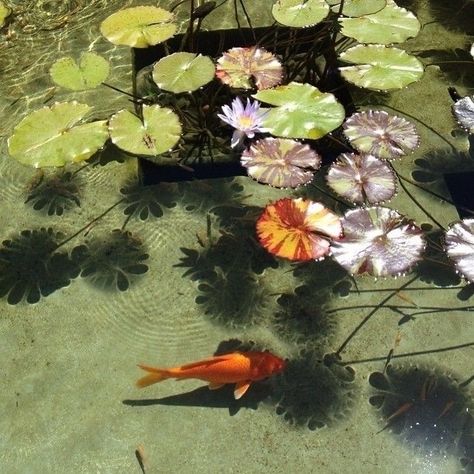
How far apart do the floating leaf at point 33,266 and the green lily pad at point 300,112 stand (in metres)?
0.79

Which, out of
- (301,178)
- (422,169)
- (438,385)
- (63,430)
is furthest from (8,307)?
(422,169)

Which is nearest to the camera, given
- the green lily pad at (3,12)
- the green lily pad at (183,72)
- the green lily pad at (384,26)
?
the green lily pad at (183,72)

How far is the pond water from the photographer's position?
164 centimetres

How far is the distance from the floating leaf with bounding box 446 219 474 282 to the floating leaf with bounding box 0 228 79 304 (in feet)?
3.72

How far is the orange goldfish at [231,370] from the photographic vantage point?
165 centimetres

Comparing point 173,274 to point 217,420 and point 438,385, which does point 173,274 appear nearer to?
point 217,420

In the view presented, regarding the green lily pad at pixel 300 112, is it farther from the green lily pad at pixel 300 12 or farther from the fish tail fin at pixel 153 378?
→ the fish tail fin at pixel 153 378

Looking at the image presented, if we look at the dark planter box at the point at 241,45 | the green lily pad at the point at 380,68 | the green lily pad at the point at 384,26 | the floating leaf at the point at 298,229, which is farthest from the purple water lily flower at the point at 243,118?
the green lily pad at the point at 384,26

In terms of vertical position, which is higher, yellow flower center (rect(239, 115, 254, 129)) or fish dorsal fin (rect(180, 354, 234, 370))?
yellow flower center (rect(239, 115, 254, 129))

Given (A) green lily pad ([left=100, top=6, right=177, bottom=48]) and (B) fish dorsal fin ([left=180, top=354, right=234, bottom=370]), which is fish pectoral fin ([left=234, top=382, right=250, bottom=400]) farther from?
(A) green lily pad ([left=100, top=6, right=177, bottom=48])

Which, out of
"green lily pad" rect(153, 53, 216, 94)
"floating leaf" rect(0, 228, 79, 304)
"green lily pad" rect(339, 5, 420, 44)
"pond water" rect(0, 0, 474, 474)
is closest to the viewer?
"pond water" rect(0, 0, 474, 474)

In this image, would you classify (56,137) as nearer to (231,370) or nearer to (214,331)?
(214,331)

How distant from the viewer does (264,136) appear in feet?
7.23

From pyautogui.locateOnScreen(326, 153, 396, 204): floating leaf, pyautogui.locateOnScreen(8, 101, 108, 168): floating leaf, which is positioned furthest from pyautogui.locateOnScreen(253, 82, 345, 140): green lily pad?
pyautogui.locateOnScreen(8, 101, 108, 168): floating leaf
